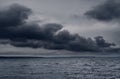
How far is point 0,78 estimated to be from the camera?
6191 cm

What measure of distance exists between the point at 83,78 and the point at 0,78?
24.6 m

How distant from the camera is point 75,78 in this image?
61812mm

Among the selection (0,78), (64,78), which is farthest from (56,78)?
(0,78)

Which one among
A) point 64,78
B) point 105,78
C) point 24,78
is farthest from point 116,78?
point 24,78

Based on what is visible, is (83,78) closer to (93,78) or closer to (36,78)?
(93,78)

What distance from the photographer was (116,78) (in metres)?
60.8

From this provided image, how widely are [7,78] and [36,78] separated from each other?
868 cm

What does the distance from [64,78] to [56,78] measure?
2412mm

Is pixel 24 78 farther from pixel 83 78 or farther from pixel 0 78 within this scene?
pixel 83 78

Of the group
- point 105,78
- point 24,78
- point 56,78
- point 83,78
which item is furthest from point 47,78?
point 105,78

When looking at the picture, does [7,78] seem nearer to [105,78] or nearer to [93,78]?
[93,78]

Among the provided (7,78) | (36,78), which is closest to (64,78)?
(36,78)

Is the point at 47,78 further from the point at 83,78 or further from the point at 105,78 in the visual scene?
the point at 105,78

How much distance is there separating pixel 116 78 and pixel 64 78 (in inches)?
598
